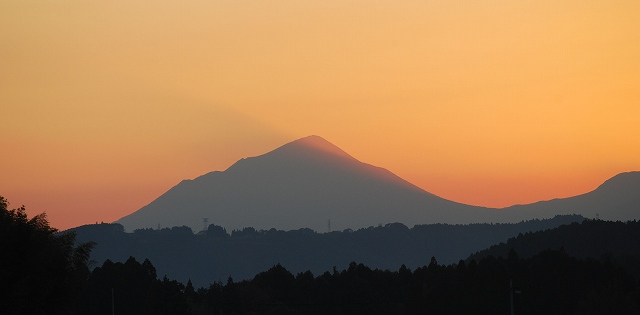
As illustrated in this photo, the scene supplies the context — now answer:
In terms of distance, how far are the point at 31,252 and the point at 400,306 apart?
94.6 meters

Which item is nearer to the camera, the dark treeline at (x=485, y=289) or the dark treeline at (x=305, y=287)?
the dark treeline at (x=305, y=287)

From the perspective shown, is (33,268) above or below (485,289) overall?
below

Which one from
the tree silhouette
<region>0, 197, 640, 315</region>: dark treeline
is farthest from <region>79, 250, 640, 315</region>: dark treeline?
the tree silhouette

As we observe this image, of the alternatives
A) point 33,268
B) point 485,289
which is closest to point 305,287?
point 485,289

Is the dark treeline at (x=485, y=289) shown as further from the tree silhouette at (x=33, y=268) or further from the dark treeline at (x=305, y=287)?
the tree silhouette at (x=33, y=268)

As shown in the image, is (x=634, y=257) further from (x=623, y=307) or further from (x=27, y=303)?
(x=27, y=303)

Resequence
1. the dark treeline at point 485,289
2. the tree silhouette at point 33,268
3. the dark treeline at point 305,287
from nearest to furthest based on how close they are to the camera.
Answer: the tree silhouette at point 33,268, the dark treeline at point 305,287, the dark treeline at point 485,289

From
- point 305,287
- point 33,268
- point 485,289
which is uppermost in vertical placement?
point 305,287

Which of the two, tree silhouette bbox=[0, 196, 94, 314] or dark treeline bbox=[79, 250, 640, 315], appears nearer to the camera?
tree silhouette bbox=[0, 196, 94, 314]

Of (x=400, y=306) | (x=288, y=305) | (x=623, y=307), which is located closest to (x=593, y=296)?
(x=623, y=307)

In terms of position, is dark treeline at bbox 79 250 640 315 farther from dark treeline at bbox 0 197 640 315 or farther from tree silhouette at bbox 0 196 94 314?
tree silhouette at bbox 0 196 94 314

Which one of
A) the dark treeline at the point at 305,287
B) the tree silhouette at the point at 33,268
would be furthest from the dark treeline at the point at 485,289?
the tree silhouette at the point at 33,268

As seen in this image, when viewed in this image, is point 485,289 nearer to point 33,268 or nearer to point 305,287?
point 305,287

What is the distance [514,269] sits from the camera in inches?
4887
